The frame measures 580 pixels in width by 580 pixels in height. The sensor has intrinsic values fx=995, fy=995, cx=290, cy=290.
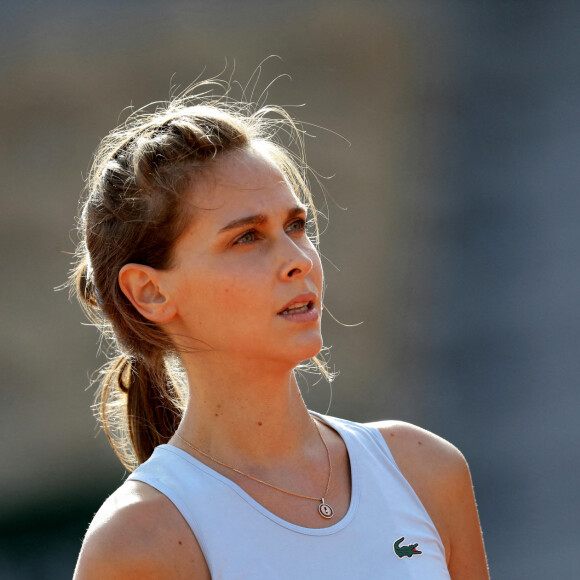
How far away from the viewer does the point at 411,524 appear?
5.41ft

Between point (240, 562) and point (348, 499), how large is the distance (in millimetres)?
257

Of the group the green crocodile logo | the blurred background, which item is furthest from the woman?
the blurred background

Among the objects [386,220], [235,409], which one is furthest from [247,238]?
[386,220]

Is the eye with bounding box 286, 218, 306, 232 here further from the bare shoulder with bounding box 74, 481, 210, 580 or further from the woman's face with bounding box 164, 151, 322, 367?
the bare shoulder with bounding box 74, 481, 210, 580

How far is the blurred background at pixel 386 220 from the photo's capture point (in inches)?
175

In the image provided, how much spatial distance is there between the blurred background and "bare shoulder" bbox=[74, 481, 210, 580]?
3.09 meters

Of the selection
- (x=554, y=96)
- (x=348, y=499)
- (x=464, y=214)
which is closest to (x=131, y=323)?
(x=348, y=499)

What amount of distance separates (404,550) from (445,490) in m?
0.19

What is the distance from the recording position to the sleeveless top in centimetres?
150

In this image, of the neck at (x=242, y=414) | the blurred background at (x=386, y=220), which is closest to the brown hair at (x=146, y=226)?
the neck at (x=242, y=414)

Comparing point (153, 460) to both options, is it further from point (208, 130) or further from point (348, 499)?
point (208, 130)

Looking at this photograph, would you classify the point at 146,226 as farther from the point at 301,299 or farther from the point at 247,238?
the point at 301,299

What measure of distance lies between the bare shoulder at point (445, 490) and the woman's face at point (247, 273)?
0.30 meters

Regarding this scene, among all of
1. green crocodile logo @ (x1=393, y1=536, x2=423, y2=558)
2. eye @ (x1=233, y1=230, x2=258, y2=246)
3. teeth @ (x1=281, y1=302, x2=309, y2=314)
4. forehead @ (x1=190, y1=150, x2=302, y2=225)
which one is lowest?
green crocodile logo @ (x1=393, y1=536, x2=423, y2=558)
